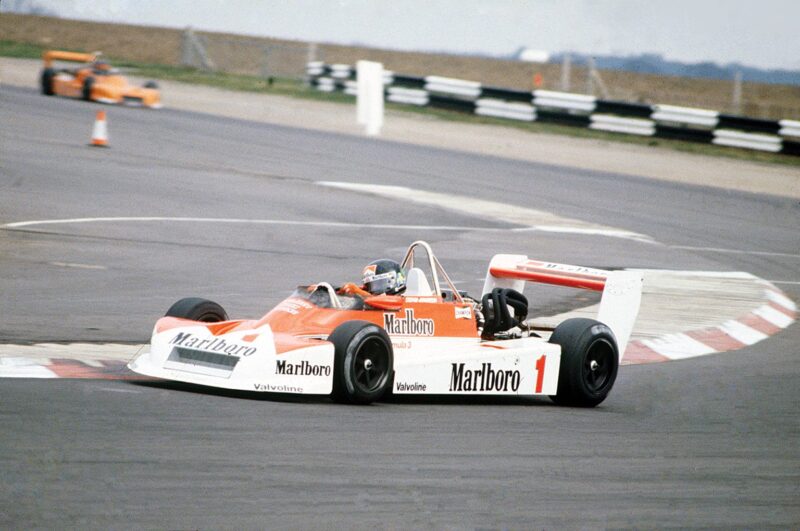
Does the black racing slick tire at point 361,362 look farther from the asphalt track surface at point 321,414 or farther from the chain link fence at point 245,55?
the chain link fence at point 245,55

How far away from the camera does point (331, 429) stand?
7.39 meters

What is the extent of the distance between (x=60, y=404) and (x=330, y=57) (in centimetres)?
5947

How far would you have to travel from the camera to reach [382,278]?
29.9 feet

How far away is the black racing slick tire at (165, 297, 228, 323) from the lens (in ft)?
29.6

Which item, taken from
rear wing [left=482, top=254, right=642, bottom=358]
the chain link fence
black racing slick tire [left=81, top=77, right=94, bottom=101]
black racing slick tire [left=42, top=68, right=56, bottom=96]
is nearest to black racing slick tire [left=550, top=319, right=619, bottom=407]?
rear wing [left=482, top=254, right=642, bottom=358]

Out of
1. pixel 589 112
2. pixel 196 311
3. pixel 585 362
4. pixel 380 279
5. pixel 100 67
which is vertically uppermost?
pixel 100 67

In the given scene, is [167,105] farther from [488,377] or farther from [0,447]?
[0,447]

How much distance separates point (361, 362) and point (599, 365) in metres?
2.09

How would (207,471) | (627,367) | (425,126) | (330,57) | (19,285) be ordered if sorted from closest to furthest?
1. (207,471)
2. (627,367)
3. (19,285)
4. (425,126)
5. (330,57)

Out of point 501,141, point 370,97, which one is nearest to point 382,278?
point 501,141

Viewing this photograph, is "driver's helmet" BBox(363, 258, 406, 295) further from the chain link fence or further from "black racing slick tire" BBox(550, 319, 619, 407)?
the chain link fence

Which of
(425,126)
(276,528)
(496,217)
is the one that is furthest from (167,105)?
(276,528)

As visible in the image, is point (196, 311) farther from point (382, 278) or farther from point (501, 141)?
point (501, 141)

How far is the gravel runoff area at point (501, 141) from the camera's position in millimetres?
28234
